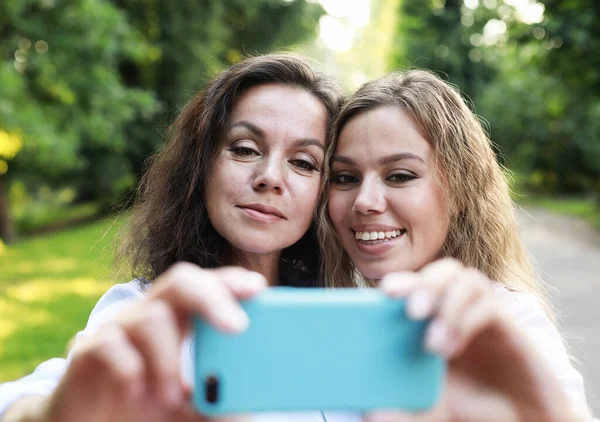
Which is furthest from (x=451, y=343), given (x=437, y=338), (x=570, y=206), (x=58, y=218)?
(x=58, y=218)

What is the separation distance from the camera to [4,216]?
50.8 feet

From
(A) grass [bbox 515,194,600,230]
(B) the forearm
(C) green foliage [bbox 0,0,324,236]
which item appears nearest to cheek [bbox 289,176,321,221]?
(B) the forearm

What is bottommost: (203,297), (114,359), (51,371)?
(51,371)

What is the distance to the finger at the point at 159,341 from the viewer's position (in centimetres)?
89

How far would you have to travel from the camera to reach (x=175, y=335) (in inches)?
35.8

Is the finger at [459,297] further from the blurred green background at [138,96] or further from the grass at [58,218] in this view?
the grass at [58,218]

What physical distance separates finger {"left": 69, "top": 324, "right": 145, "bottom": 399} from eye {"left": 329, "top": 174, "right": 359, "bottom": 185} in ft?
4.61

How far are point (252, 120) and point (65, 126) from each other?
390 inches

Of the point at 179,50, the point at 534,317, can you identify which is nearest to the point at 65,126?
the point at 179,50

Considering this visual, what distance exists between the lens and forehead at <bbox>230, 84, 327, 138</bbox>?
212 centimetres

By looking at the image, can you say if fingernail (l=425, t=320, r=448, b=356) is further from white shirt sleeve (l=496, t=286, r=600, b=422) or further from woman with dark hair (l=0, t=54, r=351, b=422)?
woman with dark hair (l=0, t=54, r=351, b=422)

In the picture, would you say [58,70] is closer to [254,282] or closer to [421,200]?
[421,200]

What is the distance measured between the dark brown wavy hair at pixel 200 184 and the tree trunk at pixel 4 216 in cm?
1442

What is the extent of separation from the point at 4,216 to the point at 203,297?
1640 centimetres
